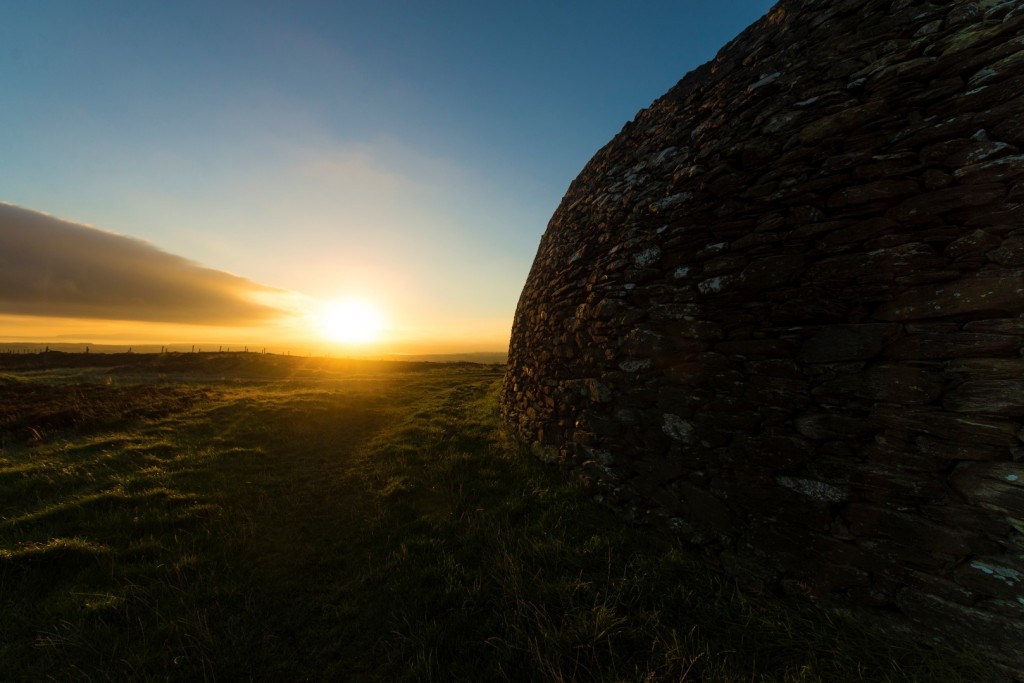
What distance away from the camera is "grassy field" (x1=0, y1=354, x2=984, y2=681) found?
10.3 ft

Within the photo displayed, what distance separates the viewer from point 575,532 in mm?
4926

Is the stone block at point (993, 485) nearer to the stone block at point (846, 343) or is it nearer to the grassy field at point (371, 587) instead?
the stone block at point (846, 343)

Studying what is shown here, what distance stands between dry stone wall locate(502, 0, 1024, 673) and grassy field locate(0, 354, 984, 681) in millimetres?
633

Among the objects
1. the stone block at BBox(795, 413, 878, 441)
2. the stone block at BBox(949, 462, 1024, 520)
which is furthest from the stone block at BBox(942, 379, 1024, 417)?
the stone block at BBox(795, 413, 878, 441)

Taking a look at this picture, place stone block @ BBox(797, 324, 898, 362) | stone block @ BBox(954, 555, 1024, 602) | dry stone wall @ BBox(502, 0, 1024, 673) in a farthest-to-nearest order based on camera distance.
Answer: stone block @ BBox(797, 324, 898, 362), dry stone wall @ BBox(502, 0, 1024, 673), stone block @ BBox(954, 555, 1024, 602)

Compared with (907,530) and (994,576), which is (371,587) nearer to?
(907,530)

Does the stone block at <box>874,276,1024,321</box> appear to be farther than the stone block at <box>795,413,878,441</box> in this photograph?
No

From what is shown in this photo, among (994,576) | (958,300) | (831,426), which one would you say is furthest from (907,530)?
(958,300)

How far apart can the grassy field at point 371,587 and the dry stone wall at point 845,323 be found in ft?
2.08

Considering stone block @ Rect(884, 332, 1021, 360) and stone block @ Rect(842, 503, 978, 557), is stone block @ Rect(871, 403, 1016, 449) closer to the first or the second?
stone block @ Rect(884, 332, 1021, 360)

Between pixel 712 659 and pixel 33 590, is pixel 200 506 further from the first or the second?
pixel 712 659

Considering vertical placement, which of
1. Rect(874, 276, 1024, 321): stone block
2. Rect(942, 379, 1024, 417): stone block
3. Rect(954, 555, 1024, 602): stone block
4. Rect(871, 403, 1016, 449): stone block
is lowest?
Rect(954, 555, 1024, 602): stone block

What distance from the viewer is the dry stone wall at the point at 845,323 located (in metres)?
3.08

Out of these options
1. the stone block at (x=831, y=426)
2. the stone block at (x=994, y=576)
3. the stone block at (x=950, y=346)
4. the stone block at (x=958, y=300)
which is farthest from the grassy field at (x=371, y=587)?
the stone block at (x=958, y=300)
